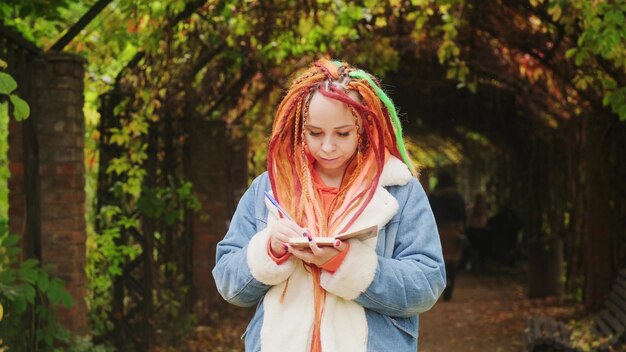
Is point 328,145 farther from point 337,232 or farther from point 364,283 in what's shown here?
point 364,283

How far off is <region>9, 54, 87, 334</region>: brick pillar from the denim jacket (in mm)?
3569

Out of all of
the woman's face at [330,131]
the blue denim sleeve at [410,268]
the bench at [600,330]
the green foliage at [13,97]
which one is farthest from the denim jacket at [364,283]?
the bench at [600,330]

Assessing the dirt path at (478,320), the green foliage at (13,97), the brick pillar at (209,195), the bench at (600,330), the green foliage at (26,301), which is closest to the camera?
the green foliage at (13,97)

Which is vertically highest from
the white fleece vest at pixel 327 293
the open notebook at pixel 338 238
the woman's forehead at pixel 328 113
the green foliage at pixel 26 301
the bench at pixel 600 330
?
the woman's forehead at pixel 328 113

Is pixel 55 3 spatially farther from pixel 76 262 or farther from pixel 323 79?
pixel 323 79

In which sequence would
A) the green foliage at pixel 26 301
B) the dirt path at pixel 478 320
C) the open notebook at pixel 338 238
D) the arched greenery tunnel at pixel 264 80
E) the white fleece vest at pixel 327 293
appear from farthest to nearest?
the dirt path at pixel 478 320
the arched greenery tunnel at pixel 264 80
the green foliage at pixel 26 301
the white fleece vest at pixel 327 293
the open notebook at pixel 338 238

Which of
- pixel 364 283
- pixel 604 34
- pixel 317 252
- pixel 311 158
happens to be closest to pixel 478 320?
pixel 604 34

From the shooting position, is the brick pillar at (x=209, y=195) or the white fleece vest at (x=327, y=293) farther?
the brick pillar at (x=209, y=195)

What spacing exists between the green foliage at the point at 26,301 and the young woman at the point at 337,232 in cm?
239

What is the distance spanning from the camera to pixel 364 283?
2.69 metres

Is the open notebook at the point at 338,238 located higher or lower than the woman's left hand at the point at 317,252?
higher

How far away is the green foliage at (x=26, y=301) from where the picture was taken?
16.8 ft

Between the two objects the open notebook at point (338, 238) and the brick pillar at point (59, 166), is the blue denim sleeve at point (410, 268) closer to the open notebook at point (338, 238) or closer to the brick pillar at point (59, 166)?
the open notebook at point (338, 238)

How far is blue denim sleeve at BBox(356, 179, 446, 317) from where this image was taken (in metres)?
2.71
